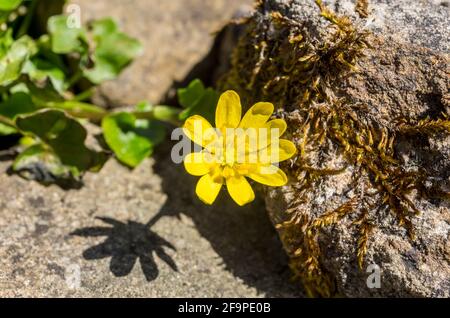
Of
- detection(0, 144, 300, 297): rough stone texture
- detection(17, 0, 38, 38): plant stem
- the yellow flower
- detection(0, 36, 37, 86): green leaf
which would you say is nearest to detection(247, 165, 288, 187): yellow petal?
the yellow flower

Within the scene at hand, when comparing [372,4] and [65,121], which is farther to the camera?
[65,121]

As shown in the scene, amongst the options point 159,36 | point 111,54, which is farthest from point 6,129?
point 159,36

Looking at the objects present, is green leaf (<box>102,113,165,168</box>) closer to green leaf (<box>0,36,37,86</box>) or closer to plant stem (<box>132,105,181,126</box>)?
plant stem (<box>132,105,181,126</box>)

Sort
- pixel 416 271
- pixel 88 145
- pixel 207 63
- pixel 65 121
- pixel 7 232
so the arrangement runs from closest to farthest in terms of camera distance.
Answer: pixel 416 271 → pixel 7 232 → pixel 65 121 → pixel 88 145 → pixel 207 63

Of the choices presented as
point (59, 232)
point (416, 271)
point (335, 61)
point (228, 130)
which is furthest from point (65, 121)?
point (416, 271)

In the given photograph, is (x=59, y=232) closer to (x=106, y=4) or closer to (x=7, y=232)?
(x=7, y=232)

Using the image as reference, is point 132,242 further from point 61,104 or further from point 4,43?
point 4,43

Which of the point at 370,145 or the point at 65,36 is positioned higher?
the point at 65,36
